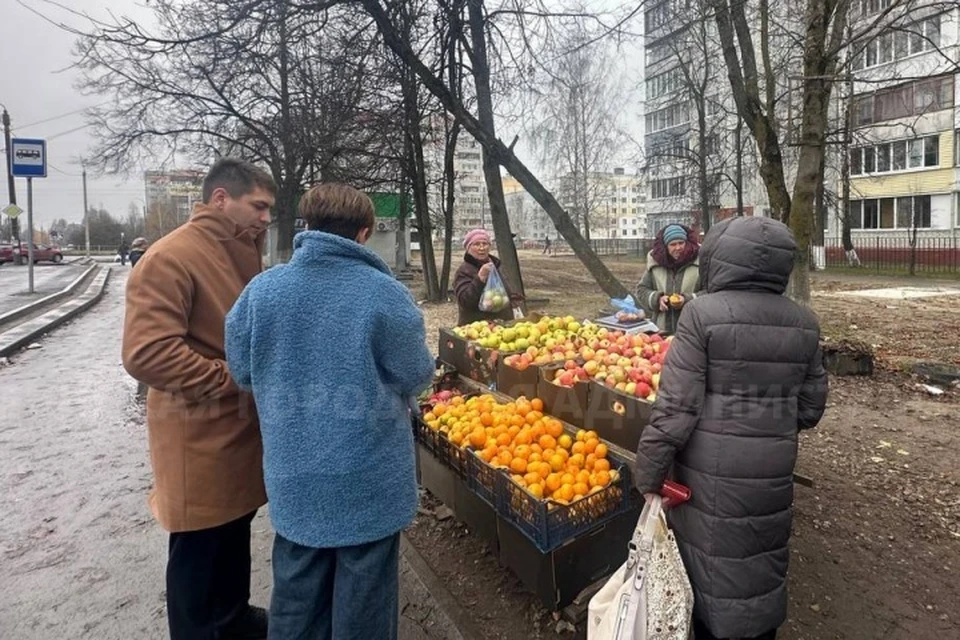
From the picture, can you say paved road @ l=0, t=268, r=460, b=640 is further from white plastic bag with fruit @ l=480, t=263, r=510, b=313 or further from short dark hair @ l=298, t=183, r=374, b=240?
white plastic bag with fruit @ l=480, t=263, r=510, b=313

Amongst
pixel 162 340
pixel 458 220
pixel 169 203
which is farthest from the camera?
pixel 458 220

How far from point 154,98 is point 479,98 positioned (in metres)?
9.15

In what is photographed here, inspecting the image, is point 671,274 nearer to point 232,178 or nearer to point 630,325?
point 630,325

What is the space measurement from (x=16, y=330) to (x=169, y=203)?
52.7 meters

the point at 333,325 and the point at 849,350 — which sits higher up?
the point at 333,325

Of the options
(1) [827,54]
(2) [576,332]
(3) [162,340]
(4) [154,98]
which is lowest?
(2) [576,332]

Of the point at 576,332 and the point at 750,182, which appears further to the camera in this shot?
the point at 750,182

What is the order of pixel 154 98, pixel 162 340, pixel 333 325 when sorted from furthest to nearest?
pixel 154 98 < pixel 162 340 < pixel 333 325

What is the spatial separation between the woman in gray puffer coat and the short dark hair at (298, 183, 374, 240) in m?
1.11

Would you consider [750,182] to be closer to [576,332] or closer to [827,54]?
[827,54]

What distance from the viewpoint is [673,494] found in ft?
6.50

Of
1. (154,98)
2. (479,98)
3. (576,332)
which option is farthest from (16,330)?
(576,332)

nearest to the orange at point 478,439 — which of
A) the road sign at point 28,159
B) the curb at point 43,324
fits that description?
the curb at point 43,324

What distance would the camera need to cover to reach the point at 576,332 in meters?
4.31
